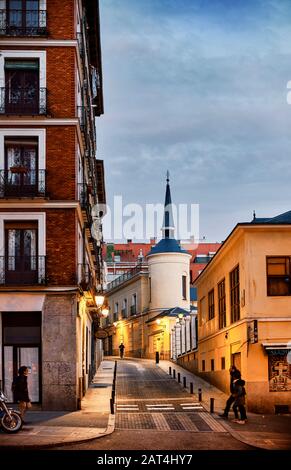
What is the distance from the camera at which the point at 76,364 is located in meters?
27.1

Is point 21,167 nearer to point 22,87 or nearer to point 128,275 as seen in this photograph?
point 22,87

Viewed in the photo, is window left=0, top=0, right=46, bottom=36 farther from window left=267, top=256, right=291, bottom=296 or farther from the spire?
the spire

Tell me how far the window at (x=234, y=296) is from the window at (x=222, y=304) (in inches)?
86.5

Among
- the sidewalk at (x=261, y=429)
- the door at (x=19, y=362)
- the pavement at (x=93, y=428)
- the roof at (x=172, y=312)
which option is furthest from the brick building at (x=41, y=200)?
the roof at (x=172, y=312)

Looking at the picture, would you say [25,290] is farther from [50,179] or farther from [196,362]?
[196,362]

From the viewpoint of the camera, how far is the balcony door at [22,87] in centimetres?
2859

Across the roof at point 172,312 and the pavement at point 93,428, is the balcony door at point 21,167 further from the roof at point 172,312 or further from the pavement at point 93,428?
the roof at point 172,312

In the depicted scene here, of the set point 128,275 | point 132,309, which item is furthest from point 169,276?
point 128,275

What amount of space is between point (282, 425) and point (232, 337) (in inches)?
321

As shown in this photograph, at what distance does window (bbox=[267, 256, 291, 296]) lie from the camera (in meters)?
27.4

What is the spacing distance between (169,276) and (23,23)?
45.3m
